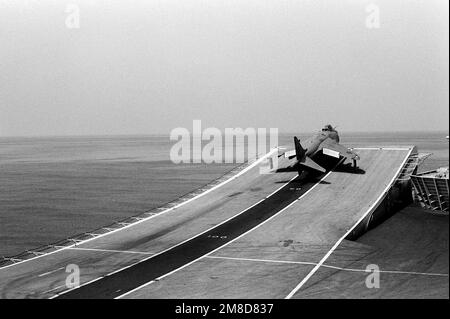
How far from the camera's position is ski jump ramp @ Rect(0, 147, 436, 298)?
1074 inches

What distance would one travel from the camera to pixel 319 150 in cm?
5744

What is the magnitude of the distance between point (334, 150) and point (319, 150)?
2331 millimetres

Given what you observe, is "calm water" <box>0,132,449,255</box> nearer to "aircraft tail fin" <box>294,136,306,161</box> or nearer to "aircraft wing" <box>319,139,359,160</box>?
"aircraft wing" <box>319,139,359,160</box>

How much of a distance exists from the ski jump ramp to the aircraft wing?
2.83 m

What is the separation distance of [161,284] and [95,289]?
13.0ft

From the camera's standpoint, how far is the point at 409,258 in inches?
1136

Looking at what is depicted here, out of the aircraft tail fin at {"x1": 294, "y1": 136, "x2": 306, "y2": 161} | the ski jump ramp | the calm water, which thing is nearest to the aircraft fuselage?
the aircraft tail fin at {"x1": 294, "y1": 136, "x2": 306, "y2": 161}

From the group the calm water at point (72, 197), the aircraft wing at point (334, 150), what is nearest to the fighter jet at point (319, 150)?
the aircraft wing at point (334, 150)

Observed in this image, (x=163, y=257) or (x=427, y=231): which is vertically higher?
(x=427, y=231)

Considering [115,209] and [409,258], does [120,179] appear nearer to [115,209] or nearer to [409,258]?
[115,209]

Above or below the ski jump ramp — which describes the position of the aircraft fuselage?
above

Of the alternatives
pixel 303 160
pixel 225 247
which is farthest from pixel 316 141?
pixel 225 247
